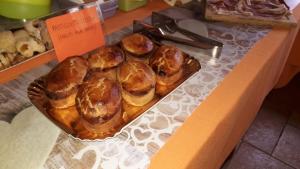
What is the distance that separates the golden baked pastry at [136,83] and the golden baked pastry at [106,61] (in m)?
0.03

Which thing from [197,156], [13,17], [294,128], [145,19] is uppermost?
[13,17]

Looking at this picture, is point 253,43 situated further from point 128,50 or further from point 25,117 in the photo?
point 25,117

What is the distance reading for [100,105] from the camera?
52 centimetres

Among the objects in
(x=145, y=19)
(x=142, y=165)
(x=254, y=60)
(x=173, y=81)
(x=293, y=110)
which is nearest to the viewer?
(x=142, y=165)

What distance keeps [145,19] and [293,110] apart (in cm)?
125

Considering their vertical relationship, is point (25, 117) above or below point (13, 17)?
below

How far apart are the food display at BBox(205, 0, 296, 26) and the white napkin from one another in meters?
0.72

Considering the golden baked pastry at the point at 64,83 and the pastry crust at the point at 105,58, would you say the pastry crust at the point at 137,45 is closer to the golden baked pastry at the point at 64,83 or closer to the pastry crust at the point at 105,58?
the pastry crust at the point at 105,58

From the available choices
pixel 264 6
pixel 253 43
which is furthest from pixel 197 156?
pixel 264 6

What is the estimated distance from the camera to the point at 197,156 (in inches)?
21.2

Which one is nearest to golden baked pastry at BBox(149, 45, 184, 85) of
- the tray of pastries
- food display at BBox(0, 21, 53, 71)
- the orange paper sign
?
the tray of pastries

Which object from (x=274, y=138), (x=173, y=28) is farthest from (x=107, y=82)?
(x=274, y=138)

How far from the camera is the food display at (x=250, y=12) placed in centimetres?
99

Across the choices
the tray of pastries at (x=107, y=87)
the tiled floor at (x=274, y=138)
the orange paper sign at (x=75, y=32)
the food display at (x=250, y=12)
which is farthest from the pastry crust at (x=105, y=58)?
the tiled floor at (x=274, y=138)
